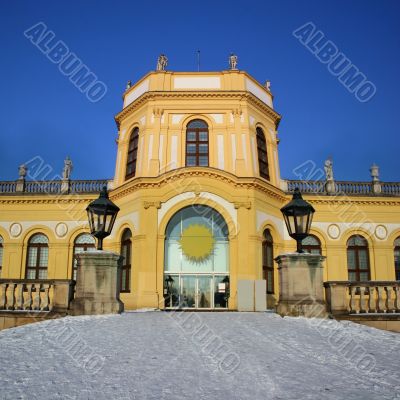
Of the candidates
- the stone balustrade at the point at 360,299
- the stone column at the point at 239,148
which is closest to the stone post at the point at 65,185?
the stone column at the point at 239,148

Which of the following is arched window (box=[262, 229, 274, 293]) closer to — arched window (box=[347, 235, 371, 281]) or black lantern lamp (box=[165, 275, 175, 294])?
black lantern lamp (box=[165, 275, 175, 294])

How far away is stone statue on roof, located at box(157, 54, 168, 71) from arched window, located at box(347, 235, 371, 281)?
13.6 metres

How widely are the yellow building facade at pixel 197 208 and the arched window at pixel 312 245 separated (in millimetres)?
59

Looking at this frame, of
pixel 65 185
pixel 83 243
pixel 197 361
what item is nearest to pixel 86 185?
pixel 65 185

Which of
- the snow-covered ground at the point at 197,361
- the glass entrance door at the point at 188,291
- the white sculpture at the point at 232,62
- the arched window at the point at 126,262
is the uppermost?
the white sculpture at the point at 232,62

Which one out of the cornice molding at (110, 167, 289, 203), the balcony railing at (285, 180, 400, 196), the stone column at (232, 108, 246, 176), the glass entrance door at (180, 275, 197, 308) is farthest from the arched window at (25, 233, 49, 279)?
the balcony railing at (285, 180, 400, 196)

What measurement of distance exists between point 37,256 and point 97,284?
1293cm

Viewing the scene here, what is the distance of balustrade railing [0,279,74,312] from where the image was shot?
11039 millimetres

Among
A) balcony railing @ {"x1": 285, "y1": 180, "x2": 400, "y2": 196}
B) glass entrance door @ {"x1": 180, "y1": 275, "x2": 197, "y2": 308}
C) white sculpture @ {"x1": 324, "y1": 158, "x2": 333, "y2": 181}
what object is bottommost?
glass entrance door @ {"x1": 180, "y1": 275, "x2": 197, "y2": 308}

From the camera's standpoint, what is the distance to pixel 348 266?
22.1 m

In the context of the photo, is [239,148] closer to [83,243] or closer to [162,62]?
[162,62]

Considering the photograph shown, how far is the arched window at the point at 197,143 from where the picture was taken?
2034 cm

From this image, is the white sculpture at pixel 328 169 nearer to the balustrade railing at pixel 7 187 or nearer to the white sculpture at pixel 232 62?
the white sculpture at pixel 232 62

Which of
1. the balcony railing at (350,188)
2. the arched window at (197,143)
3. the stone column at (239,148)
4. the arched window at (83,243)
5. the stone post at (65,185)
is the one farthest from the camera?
the stone post at (65,185)
